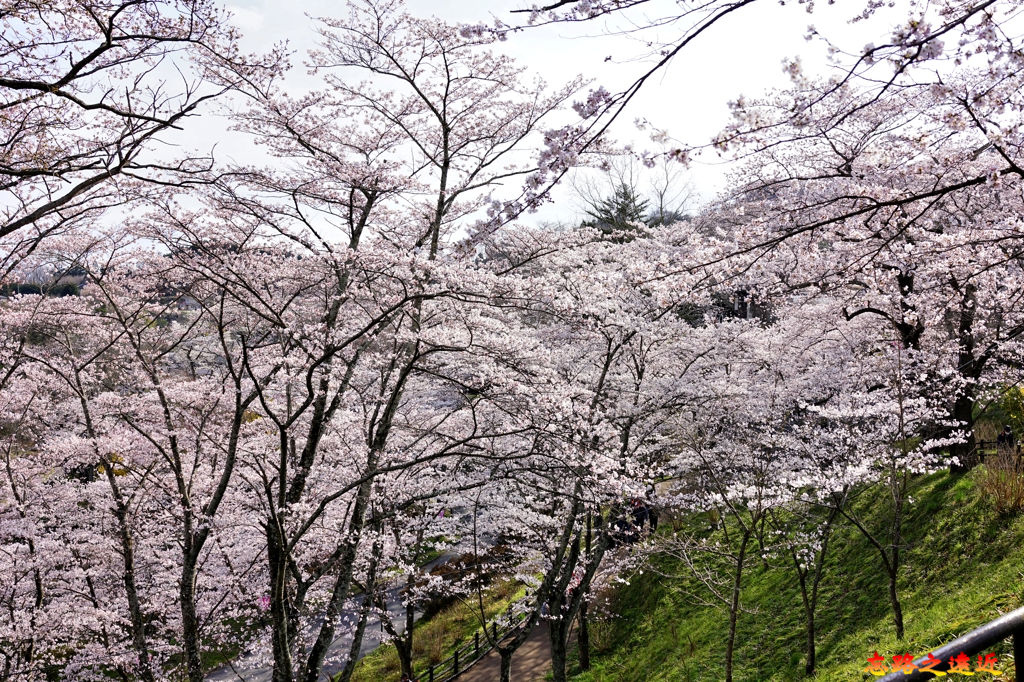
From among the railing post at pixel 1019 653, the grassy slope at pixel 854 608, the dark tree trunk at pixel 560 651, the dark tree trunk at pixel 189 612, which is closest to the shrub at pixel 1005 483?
the grassy slope at pixel 854 608

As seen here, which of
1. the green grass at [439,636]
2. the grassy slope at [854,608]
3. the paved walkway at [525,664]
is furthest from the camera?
the green grass at [439,636]

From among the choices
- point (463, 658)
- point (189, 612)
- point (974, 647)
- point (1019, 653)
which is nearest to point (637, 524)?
point (463, 658)

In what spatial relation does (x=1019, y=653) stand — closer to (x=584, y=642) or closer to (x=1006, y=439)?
(x=1006, y=439)

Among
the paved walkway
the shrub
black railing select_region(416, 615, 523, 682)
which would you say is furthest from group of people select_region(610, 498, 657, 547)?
the shrub

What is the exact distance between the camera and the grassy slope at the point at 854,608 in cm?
764

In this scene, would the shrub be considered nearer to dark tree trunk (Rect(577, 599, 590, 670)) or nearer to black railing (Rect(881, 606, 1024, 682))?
dark tree trunk (Rect(577, 599, 590, 670))

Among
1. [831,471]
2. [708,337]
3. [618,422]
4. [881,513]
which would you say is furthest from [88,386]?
[881,513]

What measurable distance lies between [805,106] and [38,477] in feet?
61.4

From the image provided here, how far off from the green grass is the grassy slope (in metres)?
4.01

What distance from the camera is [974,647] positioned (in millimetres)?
1806

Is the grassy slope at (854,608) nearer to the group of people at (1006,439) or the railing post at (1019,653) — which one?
the group of people at (1006,439)

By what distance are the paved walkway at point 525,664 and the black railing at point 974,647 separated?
13058 millimetres

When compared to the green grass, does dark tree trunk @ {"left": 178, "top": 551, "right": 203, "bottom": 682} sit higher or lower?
higher

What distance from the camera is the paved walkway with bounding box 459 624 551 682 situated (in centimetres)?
1394
